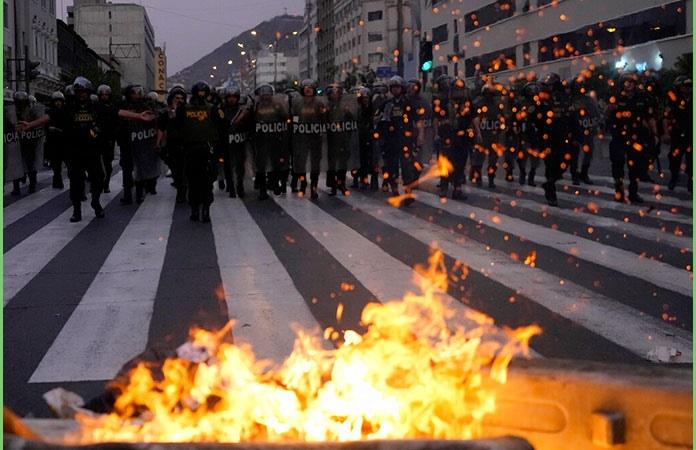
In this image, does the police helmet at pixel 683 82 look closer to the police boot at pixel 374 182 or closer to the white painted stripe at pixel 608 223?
the white painted stripe at pixel 608 223

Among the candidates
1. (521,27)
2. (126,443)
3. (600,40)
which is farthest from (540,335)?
(521,27)

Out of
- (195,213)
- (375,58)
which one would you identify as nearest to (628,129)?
(195,213)

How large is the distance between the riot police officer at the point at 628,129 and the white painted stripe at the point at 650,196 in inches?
14.4

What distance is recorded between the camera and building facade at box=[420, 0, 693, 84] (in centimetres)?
4253

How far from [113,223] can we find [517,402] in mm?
9694

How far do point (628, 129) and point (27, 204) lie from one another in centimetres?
958

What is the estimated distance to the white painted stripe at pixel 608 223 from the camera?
394 inches

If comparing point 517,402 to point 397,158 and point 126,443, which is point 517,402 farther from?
point 397,158

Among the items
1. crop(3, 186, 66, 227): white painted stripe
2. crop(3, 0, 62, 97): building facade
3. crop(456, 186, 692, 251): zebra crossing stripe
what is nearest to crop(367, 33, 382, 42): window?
crop(3, 0, 62, 97): building facade

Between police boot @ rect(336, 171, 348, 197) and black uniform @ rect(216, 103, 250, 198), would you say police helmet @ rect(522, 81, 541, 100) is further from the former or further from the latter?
black uniform @ rect(216, 103, 250, 198)

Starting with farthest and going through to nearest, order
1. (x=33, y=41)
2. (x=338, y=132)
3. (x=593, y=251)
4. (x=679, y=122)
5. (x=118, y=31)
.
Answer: (x=118, y=31) < (x=33, y=41) < (x=338, y=132) < (x=679, y=122) < (x=593, y=251)

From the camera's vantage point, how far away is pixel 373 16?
12925 centimetres

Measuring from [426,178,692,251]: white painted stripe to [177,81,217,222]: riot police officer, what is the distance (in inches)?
180

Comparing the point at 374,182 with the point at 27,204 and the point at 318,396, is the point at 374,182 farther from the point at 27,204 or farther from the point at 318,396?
the point at 318,396
